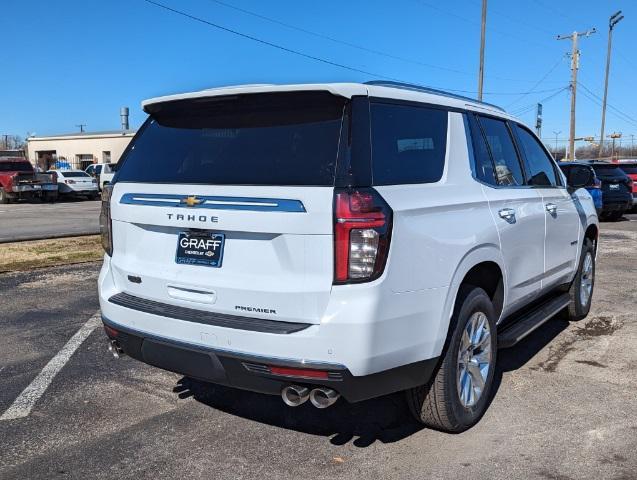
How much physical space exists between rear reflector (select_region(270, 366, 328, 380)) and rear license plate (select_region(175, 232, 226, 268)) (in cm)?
63

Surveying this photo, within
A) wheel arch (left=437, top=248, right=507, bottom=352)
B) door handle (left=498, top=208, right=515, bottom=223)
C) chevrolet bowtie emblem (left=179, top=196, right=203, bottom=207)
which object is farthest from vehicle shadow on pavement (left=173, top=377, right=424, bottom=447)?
chevrolet bowtie emblem (left=179, top=196, right=203, bottom=207)

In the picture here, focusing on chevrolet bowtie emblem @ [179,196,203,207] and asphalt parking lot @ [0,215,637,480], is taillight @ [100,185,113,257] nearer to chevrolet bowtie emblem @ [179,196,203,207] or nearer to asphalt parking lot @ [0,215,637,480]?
chevrolet bowtie emblem @ [179,196,203,207]

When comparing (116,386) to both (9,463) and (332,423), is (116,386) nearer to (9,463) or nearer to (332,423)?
(9,463)

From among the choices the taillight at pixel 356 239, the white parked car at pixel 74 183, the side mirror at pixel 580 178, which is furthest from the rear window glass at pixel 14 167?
the taillight at pixel 356 239

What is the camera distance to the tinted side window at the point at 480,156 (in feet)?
13.1

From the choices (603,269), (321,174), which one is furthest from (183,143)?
(603,269)

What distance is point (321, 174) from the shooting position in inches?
119

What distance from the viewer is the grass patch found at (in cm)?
945

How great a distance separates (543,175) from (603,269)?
4872 millimetres

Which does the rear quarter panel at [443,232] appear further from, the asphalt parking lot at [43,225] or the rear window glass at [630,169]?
the rear window glass at [630,169]

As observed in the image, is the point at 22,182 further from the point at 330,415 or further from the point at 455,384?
the point at 455,384

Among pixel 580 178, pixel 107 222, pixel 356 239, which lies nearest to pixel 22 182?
pixel 107 222

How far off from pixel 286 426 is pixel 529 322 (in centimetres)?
196

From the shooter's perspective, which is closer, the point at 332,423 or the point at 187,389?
the point at 332,423
